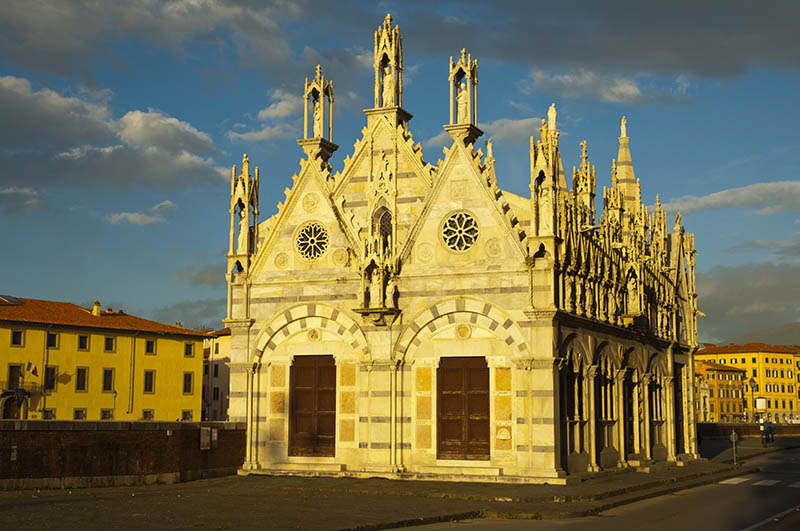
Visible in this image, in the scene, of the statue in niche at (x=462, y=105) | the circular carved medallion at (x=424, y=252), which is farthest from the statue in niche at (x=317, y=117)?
the circular carved medallion at (x=424, y=252)

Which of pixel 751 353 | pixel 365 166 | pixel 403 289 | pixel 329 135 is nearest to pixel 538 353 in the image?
pixel 403 289

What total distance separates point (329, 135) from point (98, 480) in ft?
49.5

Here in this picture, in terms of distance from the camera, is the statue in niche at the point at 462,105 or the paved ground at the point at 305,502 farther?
the statue in niche at the point at 462,105

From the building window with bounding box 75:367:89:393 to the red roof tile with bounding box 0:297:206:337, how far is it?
330cm

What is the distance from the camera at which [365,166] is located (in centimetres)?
3300

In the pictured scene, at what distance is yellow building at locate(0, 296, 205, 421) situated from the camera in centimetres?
6675

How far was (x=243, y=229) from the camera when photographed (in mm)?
33406

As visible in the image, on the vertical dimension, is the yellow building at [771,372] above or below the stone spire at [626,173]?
below

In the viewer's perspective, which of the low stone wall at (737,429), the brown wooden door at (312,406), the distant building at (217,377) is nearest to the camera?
the brown wooden door at (312,406)

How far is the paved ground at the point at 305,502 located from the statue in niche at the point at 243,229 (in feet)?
26.2

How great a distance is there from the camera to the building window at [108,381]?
2827 inches

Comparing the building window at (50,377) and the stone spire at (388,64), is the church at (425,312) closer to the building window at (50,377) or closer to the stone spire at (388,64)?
the stone spire at (388,64)

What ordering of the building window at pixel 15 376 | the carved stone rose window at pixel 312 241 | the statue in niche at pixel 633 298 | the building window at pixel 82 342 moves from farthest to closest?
the building window at pixel 82 342 < the building window at pixel 15 376 < the statue in niche at pixel 633 298 < the carved stone rose window at pixel 312 241

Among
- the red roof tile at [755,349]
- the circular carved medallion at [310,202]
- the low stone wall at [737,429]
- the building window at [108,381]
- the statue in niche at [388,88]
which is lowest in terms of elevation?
the low stone wall at [737,429]
